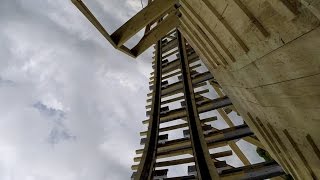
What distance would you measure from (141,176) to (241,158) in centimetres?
331

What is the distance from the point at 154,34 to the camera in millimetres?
A: 4652

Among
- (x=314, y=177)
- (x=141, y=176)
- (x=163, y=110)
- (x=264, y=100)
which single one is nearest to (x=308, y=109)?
(x=264, y=100)

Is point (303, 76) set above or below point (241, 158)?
below

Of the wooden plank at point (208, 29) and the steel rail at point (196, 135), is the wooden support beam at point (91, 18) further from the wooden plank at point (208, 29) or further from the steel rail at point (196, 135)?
the steel rail at point (196, 135)

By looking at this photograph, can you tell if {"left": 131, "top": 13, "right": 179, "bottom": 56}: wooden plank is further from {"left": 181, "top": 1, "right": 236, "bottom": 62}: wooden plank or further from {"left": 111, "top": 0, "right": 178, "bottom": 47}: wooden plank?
{"left": 181, "top": 1, "right": 236, "bottom": 62}: wooden plank

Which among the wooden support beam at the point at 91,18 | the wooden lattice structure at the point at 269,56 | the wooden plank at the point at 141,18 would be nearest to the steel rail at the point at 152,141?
the wooden lattice structure at the point at 269,56

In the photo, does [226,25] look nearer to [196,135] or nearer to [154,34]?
[154,34]

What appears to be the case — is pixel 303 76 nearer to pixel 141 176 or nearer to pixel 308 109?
pixel 308 109

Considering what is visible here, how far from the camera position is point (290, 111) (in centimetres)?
204

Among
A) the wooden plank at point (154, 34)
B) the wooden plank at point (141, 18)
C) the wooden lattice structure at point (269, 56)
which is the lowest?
the wooden lattice structure at point (269, 56)

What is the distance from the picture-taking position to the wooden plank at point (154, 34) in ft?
15.1

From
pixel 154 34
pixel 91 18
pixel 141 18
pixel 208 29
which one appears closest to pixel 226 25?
pixel 208 29

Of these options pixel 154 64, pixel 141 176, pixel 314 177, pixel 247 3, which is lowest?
pixel 314 177

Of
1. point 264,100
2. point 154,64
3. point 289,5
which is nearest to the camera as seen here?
point 289,5
